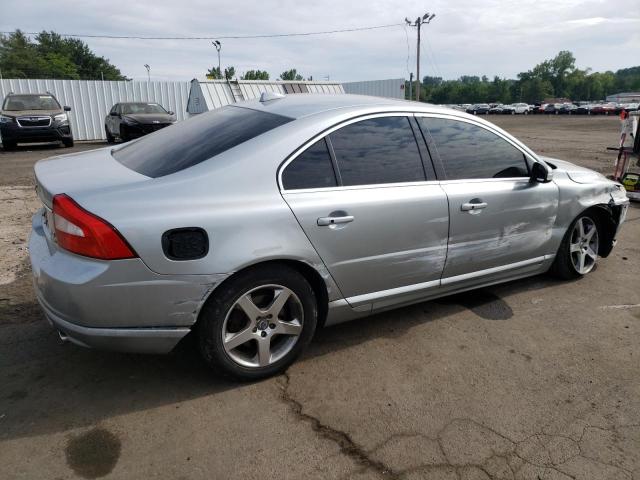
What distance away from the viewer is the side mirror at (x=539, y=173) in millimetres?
3862

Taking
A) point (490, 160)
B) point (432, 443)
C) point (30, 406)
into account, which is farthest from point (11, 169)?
point (432, 443)

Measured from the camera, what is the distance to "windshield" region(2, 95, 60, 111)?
15.0 metres

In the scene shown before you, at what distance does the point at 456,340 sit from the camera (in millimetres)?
3469

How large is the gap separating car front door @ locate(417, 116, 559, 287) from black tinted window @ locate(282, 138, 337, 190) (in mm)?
858

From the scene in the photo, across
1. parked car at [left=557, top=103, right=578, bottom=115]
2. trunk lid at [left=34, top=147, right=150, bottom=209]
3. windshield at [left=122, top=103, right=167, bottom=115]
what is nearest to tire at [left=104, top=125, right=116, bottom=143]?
windshield at [left=122, top=103, right=167, bottom=115]

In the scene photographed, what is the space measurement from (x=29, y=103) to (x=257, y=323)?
15.7 m

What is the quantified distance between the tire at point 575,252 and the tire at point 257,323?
2.54 metres

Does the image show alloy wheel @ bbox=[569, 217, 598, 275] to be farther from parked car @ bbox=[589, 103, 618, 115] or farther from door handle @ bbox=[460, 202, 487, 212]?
parked car @ bbox=[589, 103, 618, 115]

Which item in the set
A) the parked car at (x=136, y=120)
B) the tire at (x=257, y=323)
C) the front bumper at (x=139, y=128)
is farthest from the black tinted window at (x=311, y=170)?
the front bumper at (x=139, y=128)

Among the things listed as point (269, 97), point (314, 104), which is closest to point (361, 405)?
point (314, 104)

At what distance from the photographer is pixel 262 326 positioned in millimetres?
2812

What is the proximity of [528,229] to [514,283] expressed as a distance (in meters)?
0.79

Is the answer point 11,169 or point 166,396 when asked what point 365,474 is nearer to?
point 166,396

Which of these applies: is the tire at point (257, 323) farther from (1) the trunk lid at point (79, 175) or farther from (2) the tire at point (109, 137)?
(2) the tire at point (109, 137)
